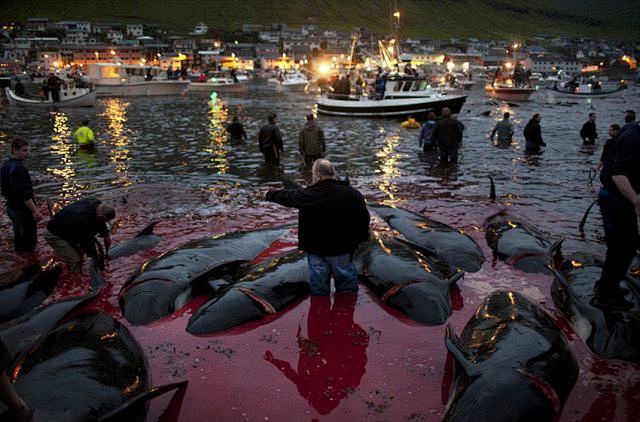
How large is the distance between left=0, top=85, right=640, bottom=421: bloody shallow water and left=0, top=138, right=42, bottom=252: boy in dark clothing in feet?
1.42

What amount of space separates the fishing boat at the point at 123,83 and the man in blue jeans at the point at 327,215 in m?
53.0

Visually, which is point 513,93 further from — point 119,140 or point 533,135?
point 119,140

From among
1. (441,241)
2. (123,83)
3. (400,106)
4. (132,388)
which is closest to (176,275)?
(132,388)

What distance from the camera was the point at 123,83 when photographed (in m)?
53.3

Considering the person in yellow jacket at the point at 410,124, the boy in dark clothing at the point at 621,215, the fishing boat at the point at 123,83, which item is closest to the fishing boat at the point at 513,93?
the person in yellow jacket at the point at 410,124

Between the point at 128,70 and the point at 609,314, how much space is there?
61363mm

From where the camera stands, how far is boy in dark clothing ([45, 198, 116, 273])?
7598mm

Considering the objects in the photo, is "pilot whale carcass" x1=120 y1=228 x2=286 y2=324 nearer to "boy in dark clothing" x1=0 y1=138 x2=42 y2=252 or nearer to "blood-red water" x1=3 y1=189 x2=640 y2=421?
"blood-red water" x1=3 y1=189 x2=640 y2=421

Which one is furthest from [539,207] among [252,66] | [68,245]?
[252,66]

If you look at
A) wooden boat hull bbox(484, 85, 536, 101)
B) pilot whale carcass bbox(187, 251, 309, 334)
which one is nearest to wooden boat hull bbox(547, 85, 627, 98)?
wooden boat hull bbox(484, 85, 536, 101)

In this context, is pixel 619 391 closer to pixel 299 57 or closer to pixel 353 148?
pixel 353 148

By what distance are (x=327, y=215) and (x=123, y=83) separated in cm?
5395

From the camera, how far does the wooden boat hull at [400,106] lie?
102 ft

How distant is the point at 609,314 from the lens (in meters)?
5.72
